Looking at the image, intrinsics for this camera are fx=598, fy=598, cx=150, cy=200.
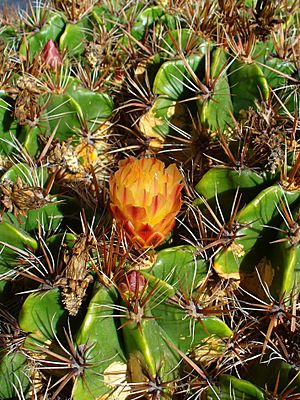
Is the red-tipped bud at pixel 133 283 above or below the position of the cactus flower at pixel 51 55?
below

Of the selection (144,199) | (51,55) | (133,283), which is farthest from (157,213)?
(51,55)

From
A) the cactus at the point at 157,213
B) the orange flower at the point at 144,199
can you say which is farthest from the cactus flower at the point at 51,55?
the orange flower at the point at 144,199

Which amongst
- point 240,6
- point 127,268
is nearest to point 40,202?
point 127,268

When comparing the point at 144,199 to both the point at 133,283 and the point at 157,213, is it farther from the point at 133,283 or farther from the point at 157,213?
the point at 133,283

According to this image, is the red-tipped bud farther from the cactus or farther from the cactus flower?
the cactus flower

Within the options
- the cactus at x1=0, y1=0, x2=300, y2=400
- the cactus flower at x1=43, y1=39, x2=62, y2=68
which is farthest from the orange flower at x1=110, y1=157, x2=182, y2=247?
the cactus flower at x1=43, y1=39, x2=62, y2=68

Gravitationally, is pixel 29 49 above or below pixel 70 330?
above

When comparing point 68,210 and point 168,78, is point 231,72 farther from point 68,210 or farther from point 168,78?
point 68,210

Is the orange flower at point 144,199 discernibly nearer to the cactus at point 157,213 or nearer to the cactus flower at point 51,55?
the cactus at point 157,213
